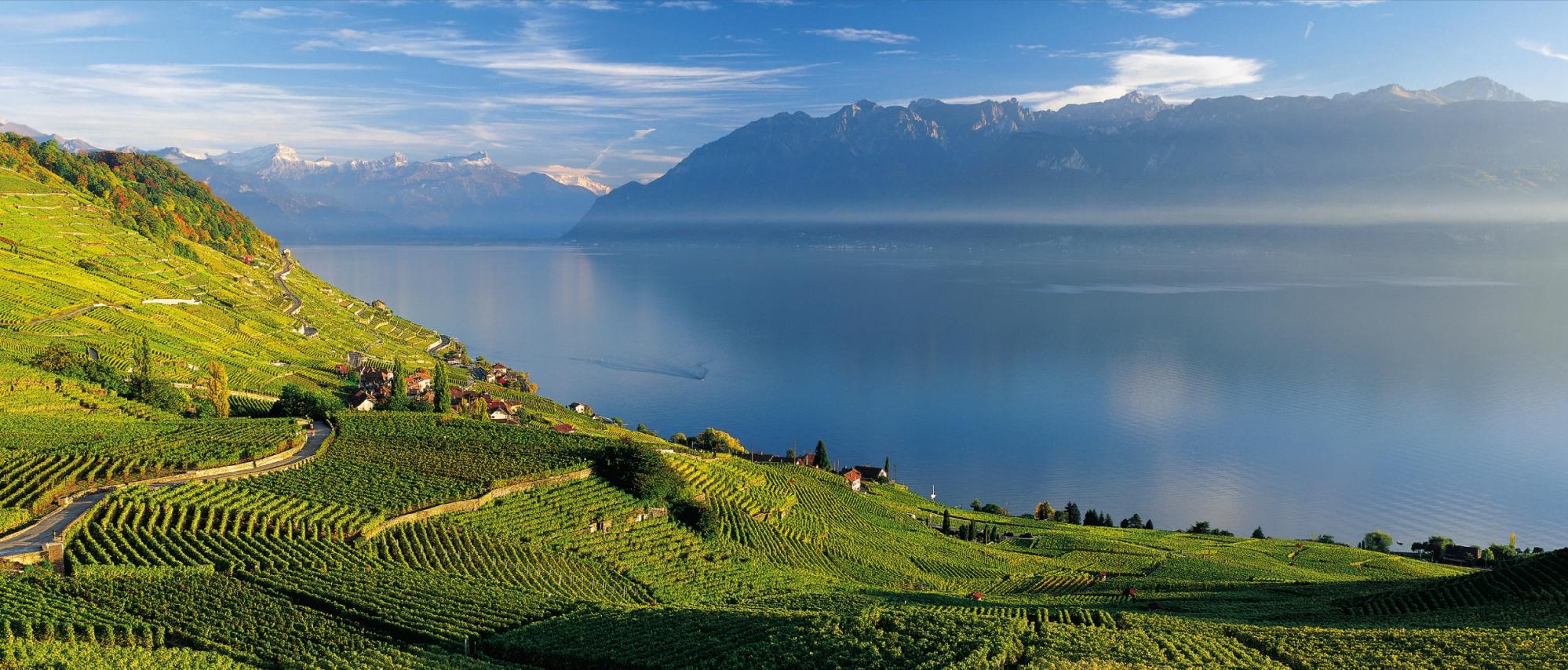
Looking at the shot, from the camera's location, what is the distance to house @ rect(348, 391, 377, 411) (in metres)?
57.6

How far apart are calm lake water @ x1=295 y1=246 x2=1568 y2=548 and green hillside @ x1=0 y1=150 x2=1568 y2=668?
15475 mm

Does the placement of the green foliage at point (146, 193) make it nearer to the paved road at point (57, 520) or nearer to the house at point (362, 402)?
the house at point (362, 402)

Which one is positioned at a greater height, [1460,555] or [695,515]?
[695,515]

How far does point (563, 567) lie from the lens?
29562mm

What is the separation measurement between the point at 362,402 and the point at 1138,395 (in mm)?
77449

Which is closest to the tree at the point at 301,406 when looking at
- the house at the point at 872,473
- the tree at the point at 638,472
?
the tree at the point at 638,472

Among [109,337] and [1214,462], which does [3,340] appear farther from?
[1214,462]

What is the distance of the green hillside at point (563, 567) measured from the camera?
2061 centimetres

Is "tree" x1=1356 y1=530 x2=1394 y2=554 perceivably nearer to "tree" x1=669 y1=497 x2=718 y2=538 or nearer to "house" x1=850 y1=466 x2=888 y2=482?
"house" x1=850 y1=466 x2=888 y2=482

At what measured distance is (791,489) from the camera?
50.0m

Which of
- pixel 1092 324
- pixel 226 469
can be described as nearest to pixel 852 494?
pixel 226 469

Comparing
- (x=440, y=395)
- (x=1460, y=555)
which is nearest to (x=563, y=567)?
(x=440, y=395)

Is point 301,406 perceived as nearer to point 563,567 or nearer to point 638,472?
point 638,472

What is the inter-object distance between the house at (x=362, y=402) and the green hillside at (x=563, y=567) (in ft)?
16.1
